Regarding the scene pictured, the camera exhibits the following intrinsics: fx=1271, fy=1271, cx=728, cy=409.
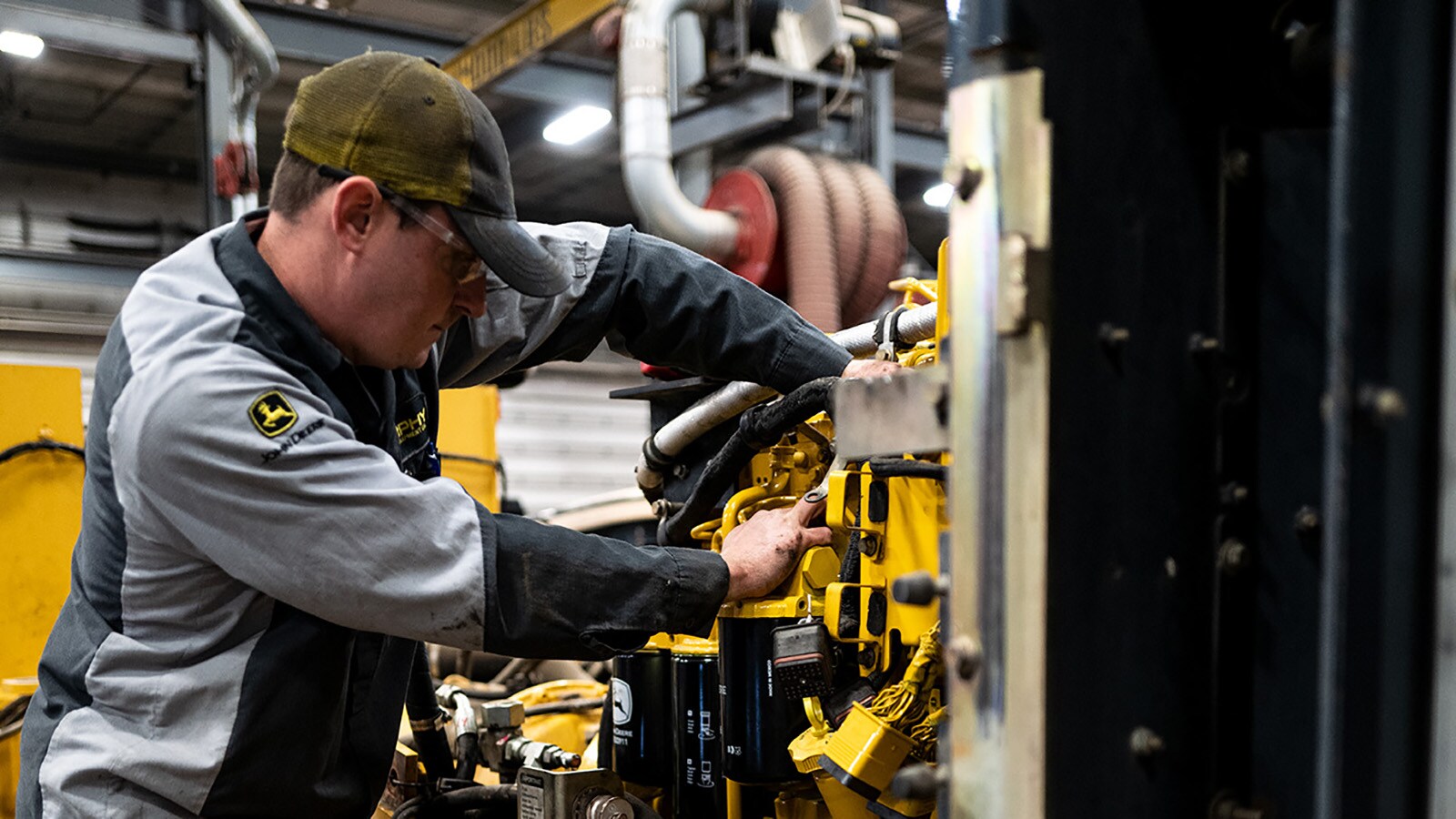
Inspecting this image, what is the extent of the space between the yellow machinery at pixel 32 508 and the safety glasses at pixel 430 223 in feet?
8.13

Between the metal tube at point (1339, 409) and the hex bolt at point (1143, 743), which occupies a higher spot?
the metal tube at point (1339, 409)

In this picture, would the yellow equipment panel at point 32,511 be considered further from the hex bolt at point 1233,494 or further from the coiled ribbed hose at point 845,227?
the hex bolt at point 1233,494

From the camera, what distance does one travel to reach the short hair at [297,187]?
5.31 feet

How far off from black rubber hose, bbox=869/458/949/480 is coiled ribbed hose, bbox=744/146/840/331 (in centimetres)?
361

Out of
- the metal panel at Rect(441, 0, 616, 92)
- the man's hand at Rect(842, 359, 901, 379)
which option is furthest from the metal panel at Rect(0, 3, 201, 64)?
the man's hand at Rect(842, 359, 901, 379)

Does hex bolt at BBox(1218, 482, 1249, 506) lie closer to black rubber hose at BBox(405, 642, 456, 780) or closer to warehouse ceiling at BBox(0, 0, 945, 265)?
black rubber hose at BBox(405, 642, 456, 780)

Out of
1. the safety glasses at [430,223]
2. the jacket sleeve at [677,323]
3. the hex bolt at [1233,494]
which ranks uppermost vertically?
the safety glasses at [430,223]

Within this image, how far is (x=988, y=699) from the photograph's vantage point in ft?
2.76

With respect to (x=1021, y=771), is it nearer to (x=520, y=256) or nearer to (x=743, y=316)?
(x=520, y=256)

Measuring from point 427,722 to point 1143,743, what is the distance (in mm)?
1631

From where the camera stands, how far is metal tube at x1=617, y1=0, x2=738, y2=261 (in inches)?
198

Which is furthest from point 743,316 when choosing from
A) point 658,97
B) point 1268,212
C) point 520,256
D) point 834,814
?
point 658,97

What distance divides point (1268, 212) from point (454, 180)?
100 centimetres

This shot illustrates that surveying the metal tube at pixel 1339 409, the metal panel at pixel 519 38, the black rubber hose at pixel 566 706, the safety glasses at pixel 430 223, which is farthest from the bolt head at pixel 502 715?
the metal panel at pixel 519 38
